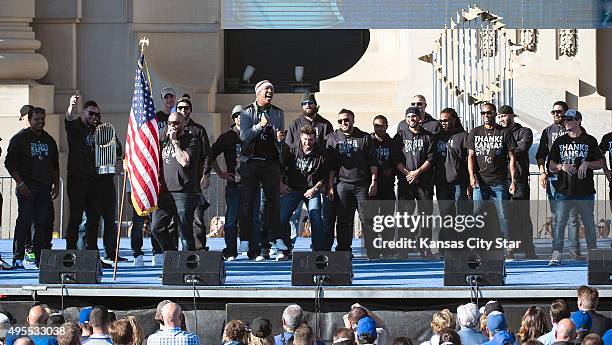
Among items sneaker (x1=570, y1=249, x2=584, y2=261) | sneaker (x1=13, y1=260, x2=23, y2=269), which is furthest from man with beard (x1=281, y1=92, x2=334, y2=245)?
sneaker (x1=13, y1=260, x2=23, y2=269)

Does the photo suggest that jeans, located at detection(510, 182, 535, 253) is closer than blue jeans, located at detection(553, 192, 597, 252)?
No

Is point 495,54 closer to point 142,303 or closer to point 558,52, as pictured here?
point 558,52

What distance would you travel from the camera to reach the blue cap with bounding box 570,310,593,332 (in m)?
15.0

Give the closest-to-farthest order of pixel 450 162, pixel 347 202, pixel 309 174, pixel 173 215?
pixel 173 215
pixel 309 174
pixel 347 202
pixel 450 162

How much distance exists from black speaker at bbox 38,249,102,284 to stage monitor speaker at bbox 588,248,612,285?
184 inches

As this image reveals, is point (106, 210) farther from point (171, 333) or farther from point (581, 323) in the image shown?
point (581, 323)

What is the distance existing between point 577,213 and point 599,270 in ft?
7.16

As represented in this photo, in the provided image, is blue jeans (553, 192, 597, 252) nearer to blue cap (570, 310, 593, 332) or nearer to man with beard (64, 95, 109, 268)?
man with beard (64, 95, 109, 268)

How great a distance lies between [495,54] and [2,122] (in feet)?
24.3

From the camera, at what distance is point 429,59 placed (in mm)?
26172

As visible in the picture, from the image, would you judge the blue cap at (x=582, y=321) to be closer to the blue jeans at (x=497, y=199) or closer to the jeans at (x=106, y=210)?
the blue jeans at (x=497, y=199)

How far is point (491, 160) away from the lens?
2039 cm

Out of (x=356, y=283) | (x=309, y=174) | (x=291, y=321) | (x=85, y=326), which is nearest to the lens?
(x=291, y=321)

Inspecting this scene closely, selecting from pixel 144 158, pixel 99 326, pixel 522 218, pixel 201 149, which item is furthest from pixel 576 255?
pixel 99 326
